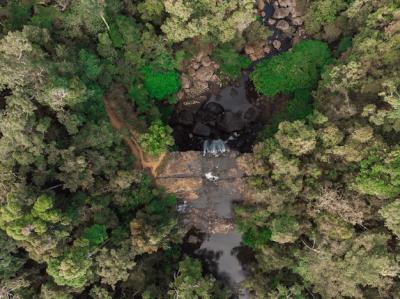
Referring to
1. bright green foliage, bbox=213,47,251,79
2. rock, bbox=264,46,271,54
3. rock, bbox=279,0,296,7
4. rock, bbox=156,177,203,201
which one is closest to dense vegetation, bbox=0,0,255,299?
bright green foliage, bbox=213,47,251,79

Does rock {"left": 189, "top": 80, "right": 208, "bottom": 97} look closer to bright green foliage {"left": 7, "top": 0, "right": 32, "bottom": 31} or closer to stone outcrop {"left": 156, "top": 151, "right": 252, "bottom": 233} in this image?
stone outcrop {"left": 156, "top": 151, "right": 252, "bottom": 233}

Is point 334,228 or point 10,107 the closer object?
point 10,107

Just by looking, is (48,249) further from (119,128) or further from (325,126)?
(325,126)

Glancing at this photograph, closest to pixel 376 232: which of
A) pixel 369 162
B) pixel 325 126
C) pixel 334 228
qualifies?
pixel 334 228

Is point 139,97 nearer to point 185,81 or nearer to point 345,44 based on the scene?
point 185,81

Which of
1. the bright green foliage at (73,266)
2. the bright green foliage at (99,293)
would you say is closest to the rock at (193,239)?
the bright green foliage at (99,293)

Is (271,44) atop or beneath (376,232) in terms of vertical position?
atop

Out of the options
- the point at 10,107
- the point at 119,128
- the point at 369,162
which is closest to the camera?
the point at 10,107

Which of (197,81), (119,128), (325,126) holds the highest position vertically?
(197,81)
